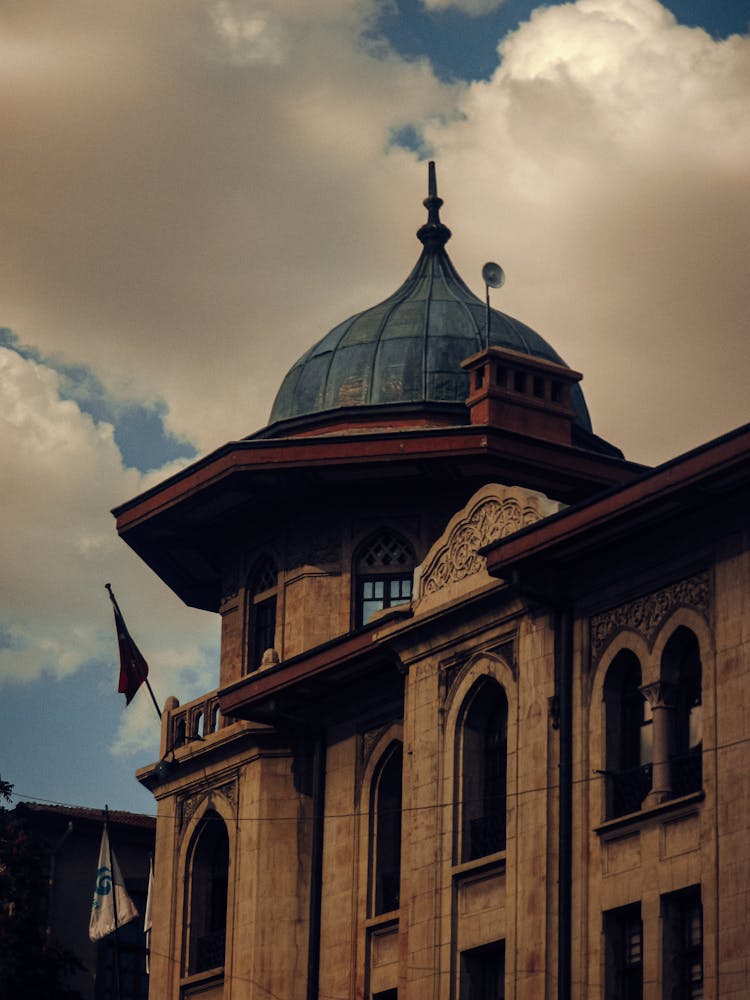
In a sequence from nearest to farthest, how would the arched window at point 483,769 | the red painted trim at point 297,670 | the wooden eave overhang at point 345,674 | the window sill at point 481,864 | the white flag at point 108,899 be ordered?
the window sill at point 481,864, the arched window at point 483,769, the wooden eave overhang at point 345,674, the red painted trim at point 297,670, the white flag at point 108,899

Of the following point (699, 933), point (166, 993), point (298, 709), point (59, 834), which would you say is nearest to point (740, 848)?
point (699, 933)

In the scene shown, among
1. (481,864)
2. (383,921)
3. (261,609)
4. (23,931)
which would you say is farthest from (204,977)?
(481,864)

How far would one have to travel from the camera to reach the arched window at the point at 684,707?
31.4 m

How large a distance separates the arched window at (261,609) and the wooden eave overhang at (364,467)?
114 centimetres

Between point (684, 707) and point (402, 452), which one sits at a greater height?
point (402, 452)

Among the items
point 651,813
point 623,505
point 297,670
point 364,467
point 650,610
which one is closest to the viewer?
point 651,813

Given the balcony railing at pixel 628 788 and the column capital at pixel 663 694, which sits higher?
the column capital at pixel 663 694

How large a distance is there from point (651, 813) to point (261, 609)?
14321 millimetres

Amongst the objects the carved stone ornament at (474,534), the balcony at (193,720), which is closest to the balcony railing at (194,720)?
the balcony at (193,720)

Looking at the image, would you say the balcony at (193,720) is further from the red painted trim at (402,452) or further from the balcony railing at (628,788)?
the balcony railing at (628,788)

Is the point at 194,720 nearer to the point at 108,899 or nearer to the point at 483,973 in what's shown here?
the point at 108,899

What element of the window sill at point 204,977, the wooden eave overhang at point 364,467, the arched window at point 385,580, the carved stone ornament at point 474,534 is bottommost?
the window sill at point 204,977

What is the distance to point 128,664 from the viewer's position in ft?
146

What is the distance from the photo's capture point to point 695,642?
31.9m
